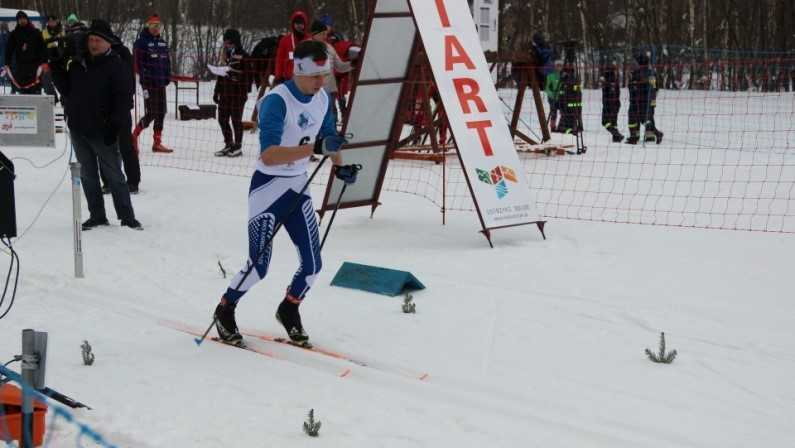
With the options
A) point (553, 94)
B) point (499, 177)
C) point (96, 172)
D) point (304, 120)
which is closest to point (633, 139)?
point (553, 94)

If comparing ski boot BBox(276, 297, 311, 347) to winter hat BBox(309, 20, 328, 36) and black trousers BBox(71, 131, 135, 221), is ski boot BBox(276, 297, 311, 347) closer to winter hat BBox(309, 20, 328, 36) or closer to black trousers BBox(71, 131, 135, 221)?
black trousers BBox(71, 131, 135, 221)

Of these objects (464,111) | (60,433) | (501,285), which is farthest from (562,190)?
(60,433)

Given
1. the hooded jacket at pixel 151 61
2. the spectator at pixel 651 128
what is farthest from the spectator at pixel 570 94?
the hooded jacket at pixel 151 61

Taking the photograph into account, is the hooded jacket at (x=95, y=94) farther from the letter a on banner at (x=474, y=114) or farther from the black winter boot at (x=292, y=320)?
the black winter boot at (x=292, y=320)

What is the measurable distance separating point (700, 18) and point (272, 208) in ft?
107

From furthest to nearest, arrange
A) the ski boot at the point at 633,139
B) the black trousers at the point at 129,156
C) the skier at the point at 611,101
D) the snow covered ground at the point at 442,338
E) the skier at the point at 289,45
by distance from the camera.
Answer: the skier at the point at 611,101 < the ski boot at the point at 633,139 < the skier at the point at 289,45 < the black trousers at the point at 129,156 < the snow covered ground at the point at 442,338

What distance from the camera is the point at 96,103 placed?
8820 millimetres

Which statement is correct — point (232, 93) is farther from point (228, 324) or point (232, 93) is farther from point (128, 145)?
point (228, 324)

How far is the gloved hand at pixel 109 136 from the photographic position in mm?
8750

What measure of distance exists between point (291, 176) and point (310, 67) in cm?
62

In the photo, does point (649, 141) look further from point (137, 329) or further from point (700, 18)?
point (700, 18)

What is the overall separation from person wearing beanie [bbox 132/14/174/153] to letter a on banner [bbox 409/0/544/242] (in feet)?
19.1

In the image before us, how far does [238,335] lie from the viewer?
5863 mm

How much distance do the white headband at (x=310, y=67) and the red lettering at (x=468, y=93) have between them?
304cm
